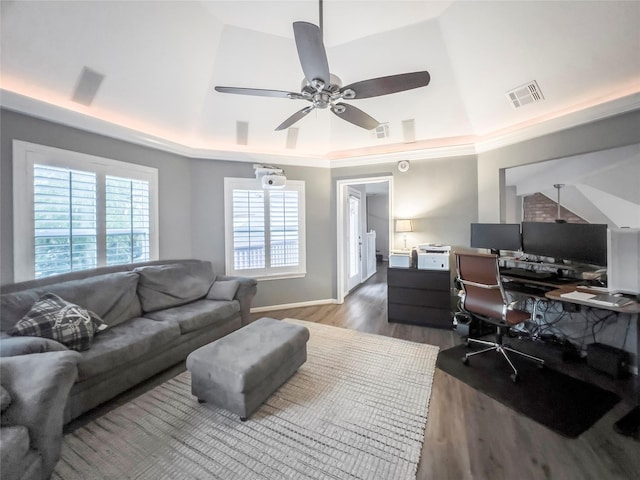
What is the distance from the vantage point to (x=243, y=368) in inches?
71.0

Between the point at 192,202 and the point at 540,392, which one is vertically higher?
the point at 192,202

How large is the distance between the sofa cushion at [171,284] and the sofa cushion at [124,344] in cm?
29

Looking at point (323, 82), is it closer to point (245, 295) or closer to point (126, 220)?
point (245, 295)

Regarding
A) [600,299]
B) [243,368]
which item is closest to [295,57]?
[243,368]

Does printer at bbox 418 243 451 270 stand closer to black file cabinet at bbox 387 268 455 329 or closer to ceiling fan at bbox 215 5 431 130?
black file cabinet at bbox 387 268 455 329

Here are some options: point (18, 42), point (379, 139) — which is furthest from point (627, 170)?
point (18, 42)

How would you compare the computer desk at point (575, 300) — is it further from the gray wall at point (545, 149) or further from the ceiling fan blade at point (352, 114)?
the ceiling fan blade at point (352, 114)

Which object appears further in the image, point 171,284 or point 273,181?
point 273,181

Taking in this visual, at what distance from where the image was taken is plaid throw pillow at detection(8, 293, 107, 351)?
1865mm

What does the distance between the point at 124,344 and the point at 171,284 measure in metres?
1.05

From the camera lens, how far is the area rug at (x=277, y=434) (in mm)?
1487

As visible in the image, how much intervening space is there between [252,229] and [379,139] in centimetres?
251

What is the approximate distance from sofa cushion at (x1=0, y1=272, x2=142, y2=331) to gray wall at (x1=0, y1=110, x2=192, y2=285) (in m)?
0.34

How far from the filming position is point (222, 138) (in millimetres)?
3906
